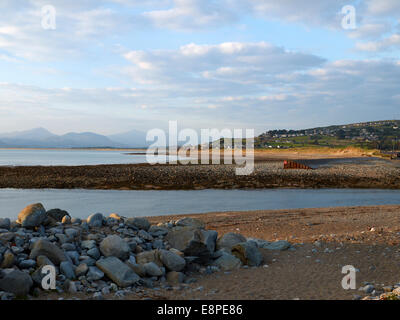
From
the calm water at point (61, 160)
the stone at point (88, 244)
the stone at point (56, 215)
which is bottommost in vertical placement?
the stone at point (88, 244)

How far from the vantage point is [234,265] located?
388 inches

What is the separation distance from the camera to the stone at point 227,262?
9.78m

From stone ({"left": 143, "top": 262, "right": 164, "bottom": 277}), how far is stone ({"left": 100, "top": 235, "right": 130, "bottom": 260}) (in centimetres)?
75

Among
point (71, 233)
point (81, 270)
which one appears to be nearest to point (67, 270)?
point (81, 270)

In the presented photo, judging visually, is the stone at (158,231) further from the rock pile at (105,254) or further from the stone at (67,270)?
the stone at (67,270)

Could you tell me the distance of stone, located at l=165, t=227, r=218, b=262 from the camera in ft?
32.6

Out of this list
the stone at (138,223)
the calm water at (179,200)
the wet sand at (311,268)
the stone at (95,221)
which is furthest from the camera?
the calm water at (179,200)

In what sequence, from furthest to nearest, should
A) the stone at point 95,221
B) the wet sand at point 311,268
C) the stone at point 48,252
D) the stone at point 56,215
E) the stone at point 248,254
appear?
the stone at point 56,215, the stone at point 95,221, the stone at point 248,254, the stone at point 48,252, the wet sand at point 311,268

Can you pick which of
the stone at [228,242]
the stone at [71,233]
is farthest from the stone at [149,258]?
the stone at [228,242]

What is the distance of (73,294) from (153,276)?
1.99 m

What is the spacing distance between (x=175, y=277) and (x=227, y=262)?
1.76 m

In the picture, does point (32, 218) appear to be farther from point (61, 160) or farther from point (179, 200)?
point (61, 160)
